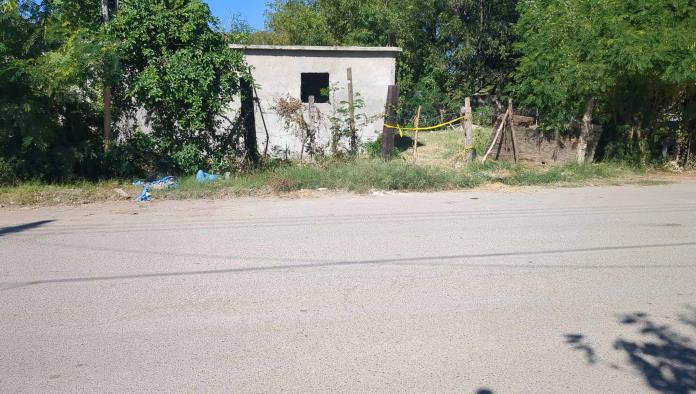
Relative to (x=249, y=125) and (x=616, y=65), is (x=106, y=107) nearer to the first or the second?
(x=249, y=125)

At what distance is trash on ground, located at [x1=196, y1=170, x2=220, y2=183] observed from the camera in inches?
508

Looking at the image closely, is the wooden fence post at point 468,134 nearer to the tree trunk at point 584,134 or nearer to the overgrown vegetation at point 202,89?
the overgrown vegetation at point 202,89

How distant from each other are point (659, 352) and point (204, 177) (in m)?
10.6

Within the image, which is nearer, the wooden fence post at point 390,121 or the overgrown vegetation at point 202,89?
the overgrown vegetation at point 202,89

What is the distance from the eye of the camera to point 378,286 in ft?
19.6

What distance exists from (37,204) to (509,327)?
9922 mm

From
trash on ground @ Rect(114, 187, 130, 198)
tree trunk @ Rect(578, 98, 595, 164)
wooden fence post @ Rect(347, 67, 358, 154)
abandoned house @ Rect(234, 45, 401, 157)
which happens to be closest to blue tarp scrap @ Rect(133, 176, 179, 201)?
trash on ground @ Rect(114, 187, 130, 198)

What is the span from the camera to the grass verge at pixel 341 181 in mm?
11812

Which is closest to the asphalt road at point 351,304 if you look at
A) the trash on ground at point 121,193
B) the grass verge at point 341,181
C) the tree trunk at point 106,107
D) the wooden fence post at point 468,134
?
A: the trash on ground at point 121,193

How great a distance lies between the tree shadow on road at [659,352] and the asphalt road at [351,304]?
0.05ft

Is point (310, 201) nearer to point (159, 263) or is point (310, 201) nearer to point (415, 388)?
point (159, 263)

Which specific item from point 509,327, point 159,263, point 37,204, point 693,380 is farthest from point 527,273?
point 37,204

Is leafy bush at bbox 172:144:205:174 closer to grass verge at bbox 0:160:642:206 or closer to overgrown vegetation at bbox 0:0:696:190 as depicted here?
overgrown vegetation at bbox 0:0:696:190

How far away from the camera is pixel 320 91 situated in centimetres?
1580
